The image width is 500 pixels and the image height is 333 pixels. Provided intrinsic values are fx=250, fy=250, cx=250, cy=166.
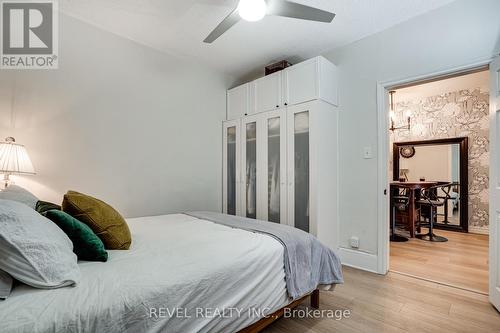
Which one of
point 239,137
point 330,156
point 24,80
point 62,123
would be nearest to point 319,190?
point 330,156

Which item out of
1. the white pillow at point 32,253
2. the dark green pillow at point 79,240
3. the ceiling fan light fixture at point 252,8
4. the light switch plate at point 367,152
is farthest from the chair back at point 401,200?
the white pillow at point 32,253

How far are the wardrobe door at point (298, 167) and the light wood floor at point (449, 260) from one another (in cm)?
118

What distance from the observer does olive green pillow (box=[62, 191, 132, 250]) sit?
55.1 inches

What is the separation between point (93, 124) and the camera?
2.55 metres

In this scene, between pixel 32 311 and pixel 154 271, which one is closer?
pixel 32 311

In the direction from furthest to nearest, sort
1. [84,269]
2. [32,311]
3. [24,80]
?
1. [24,80]
2. [84,269]
3. [32,311]

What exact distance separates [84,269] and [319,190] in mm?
2132

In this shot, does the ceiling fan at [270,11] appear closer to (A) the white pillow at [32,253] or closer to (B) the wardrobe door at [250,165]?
(B) the wardrobe door at [250,165]

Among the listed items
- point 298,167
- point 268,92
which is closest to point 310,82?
→ point 268,92

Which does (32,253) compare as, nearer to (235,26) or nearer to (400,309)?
(400,309)

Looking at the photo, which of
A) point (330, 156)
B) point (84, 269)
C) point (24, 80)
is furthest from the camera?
point (330, 156)

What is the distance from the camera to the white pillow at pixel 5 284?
85 centimetres

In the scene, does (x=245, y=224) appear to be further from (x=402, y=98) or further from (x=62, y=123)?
(x=402, y=98)

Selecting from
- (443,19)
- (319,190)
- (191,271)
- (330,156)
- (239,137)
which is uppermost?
(443,19)
